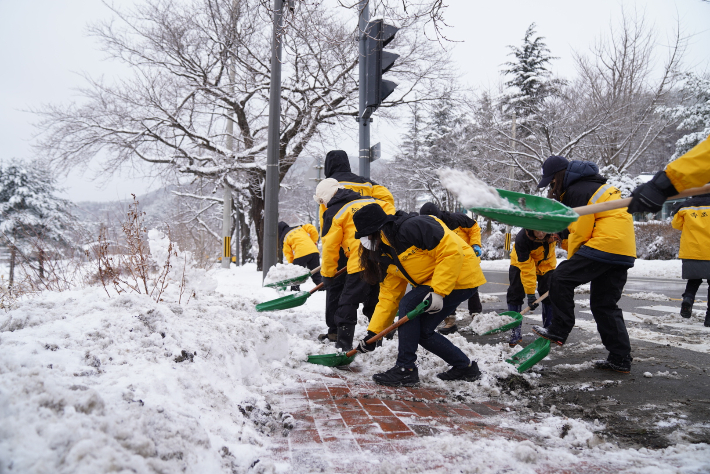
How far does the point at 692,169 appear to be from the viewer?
242 cm

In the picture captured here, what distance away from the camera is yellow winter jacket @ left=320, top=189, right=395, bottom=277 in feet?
15.2

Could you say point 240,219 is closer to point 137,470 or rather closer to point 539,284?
point 539,284

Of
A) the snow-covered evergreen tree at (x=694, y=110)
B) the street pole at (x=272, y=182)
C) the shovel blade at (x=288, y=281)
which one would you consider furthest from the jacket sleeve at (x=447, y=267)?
the snow-covered evergreen tree at (x=694, y=110)

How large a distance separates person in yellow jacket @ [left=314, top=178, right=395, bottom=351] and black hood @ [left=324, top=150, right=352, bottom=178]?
40 centimetres

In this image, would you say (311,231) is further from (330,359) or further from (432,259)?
(432,259)

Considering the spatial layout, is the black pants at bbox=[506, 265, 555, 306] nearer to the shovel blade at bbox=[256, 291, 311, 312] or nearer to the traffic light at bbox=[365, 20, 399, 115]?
the shovel blade at bbox=[256, 291, 311, 312]

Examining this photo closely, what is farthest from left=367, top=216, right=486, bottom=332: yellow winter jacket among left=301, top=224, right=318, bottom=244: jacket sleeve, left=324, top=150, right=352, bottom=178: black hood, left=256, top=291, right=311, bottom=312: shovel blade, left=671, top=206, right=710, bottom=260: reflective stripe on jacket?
left=301, top=224, right=318, bottom=244: jacket sleeve

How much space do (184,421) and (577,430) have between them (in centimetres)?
209

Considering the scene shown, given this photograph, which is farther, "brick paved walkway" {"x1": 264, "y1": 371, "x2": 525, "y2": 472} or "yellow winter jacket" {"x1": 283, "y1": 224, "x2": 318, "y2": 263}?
"yellow winter jacket" {"x1": 283, "y1": 224, "x2": 318, "y2": 263}

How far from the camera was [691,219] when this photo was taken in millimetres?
5590

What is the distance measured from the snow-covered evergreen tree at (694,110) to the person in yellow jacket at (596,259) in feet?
85.4

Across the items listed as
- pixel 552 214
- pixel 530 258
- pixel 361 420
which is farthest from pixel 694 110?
pixel 361 420

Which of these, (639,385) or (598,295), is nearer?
(639,385)

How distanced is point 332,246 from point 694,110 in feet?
94.3
